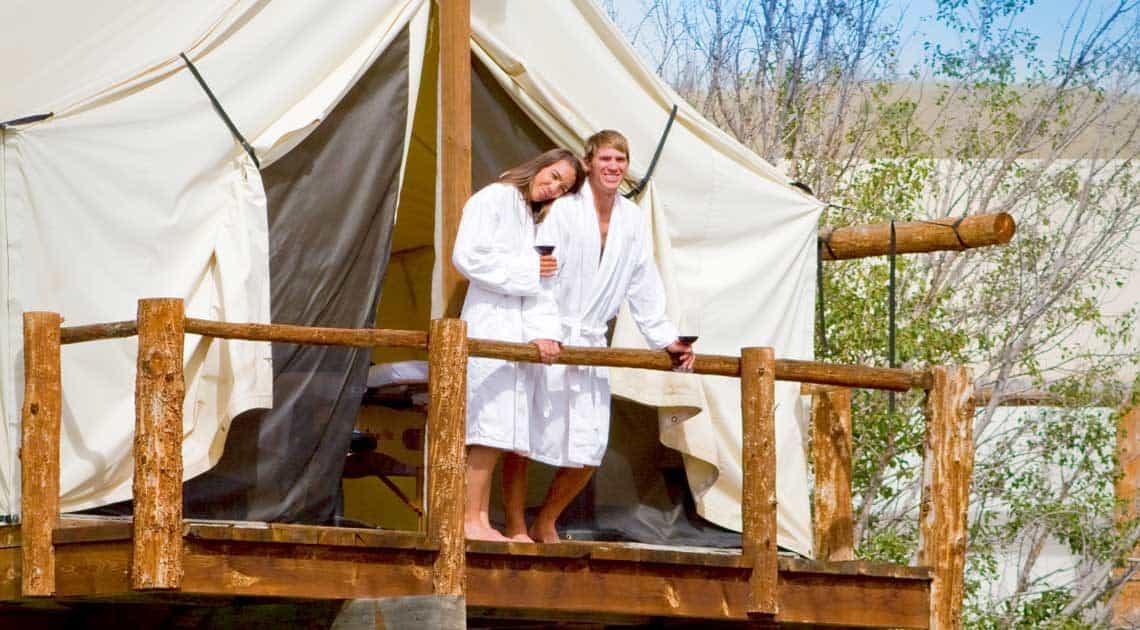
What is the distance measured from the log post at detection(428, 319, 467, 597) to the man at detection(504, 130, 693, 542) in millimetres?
545

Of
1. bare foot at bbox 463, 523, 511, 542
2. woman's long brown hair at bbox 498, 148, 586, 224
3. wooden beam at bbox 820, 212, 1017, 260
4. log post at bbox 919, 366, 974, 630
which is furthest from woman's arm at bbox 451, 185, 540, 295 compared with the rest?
wooden beam at bbox 820, 212, 1017, 260

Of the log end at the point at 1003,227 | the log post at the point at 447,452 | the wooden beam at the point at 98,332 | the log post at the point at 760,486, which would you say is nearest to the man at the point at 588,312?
the log post at the point at 760,486

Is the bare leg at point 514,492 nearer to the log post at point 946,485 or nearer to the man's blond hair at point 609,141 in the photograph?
the man's blond hair at point 609,141

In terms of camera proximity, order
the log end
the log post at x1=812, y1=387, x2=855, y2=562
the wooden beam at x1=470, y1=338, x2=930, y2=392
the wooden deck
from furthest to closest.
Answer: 1. the log post at x1=812, y1=387, x2=855, y2=562
2. the log end
3. the wooden beam at x1=470, y1=338, x2=930, y2=392
4. the wooden deck

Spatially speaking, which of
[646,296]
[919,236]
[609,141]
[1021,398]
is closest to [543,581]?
[646,296]

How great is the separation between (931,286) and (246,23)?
733 centimetres

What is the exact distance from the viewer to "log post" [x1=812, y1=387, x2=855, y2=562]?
25.9ft

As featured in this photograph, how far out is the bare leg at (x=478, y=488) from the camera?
255 inches

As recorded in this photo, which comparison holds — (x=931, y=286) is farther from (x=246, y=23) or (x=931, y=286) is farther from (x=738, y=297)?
(x=246, y=23)

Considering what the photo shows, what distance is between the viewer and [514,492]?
6.66m

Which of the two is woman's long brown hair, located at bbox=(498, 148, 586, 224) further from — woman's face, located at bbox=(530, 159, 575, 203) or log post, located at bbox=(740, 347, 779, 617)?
log post, located at bbox=(740, 347, 779, 617)

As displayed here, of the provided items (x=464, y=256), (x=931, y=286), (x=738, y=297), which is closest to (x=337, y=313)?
(x=464, y=256)

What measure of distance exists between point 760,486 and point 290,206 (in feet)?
6.18

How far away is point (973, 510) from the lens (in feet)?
43.1
